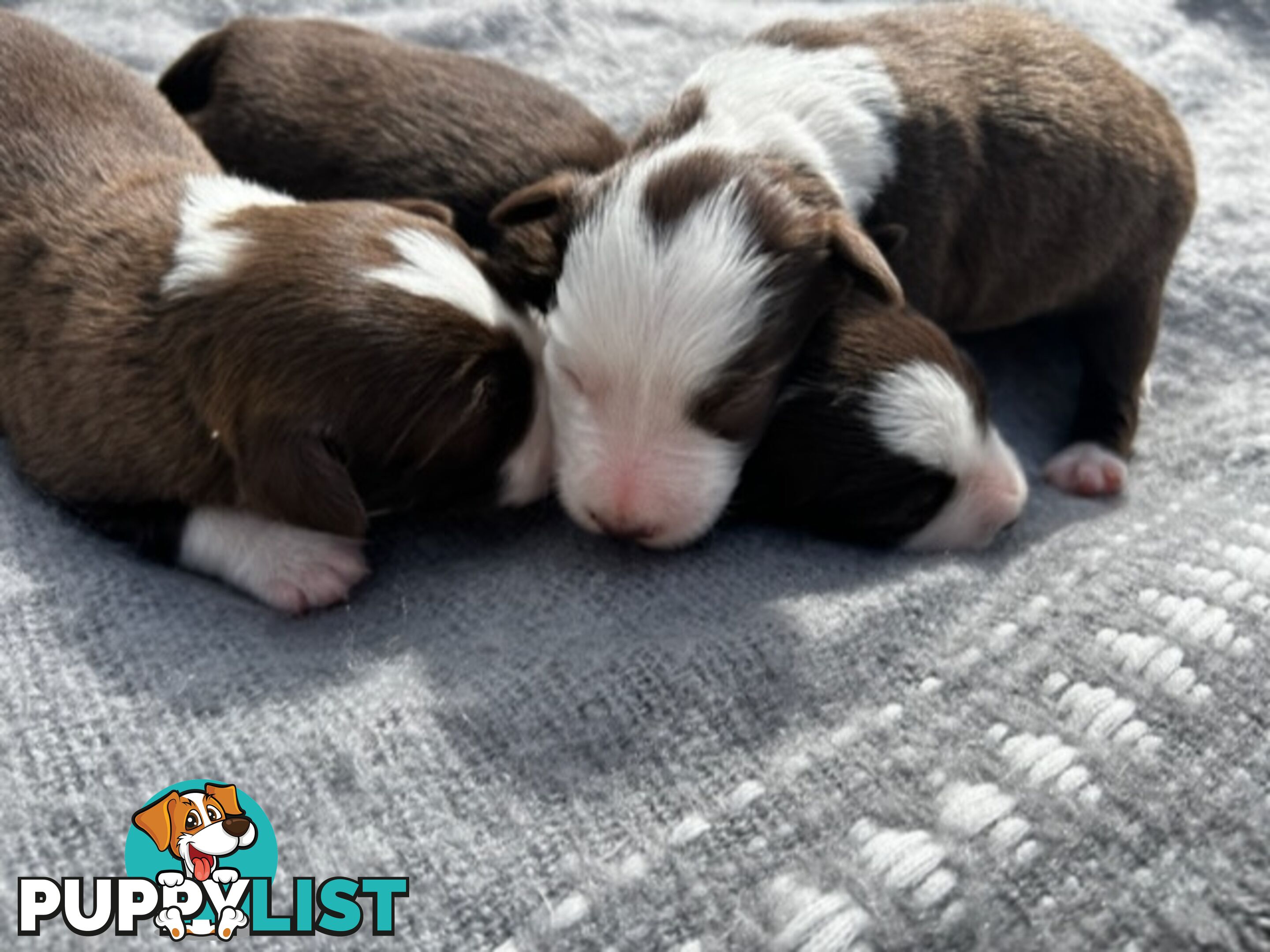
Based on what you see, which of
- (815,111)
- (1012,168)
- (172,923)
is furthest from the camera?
(1012,168)

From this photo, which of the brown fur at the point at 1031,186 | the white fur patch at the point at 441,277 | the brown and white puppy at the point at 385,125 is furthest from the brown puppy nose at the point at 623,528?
the brown fur at the point at 1031,186

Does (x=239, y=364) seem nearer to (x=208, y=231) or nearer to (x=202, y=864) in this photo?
(x=208, y=231)

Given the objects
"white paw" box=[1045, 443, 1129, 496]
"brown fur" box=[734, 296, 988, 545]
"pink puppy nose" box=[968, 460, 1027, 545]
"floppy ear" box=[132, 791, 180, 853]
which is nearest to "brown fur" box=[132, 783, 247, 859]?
"floppy ear" box=[132, 791, 180, 853]

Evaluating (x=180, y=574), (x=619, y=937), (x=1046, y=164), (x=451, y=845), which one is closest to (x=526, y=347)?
(x=180, y=574)

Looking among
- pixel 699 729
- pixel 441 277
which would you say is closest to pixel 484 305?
pixel 441 277

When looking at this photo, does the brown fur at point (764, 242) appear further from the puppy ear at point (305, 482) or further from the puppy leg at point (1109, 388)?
the puppy leg at point (1109, 388)

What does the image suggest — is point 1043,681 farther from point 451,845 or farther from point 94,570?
point 94,570

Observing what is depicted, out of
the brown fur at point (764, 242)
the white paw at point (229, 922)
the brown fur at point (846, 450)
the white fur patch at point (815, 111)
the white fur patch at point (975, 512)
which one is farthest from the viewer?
the white fur patch at point (815, 111)

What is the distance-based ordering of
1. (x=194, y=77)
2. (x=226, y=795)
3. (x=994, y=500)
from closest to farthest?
(x=226, y=795)
(x=994, y=500)
(x=194, y=77)
